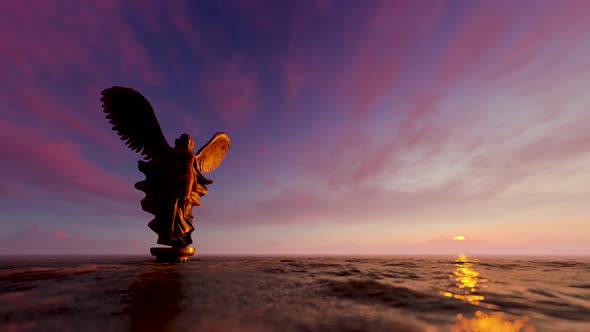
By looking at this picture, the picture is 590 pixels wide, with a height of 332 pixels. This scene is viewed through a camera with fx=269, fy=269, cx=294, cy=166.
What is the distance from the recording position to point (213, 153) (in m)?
13.5

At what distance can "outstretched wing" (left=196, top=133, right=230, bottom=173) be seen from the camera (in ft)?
40.5

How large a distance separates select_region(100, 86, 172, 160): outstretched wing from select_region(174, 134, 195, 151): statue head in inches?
18.2

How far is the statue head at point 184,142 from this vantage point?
11.1m

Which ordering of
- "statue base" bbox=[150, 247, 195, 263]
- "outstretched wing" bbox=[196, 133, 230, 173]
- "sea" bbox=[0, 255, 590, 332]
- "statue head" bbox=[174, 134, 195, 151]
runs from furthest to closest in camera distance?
"outstretched wing" bbox=[196, 133, 230, 173] < "statue head" bbox=[174, 134, 195, 151] < "statue base" bbox=[150, 247, 195, 263] < "sea" bbox=[0, 255, 590, 332]

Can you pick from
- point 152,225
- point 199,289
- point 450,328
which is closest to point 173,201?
point 152,225

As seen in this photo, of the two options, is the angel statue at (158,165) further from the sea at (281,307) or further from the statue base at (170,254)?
the sea at (281,307)

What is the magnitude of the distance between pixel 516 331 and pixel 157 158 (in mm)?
11683

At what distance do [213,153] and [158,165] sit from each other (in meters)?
2.98

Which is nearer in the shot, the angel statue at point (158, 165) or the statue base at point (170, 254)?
the statue base at point (170, 254)

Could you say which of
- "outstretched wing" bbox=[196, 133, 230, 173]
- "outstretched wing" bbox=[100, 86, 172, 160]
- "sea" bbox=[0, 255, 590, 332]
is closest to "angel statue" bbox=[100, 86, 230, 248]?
"outstretched wing" bbox=[100, 86, 172, 160]

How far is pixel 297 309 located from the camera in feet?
10.6

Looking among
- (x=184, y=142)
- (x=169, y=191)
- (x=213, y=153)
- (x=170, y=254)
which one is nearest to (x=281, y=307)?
(x=170, y=254)

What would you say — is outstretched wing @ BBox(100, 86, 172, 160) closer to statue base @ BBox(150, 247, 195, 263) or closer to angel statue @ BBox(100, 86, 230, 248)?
angel statue @ BBox(100, 86, 230, 248)

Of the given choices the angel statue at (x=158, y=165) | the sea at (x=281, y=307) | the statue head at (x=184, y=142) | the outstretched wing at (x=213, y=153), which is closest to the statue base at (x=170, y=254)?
the angel statue at (x=158, y=165)
